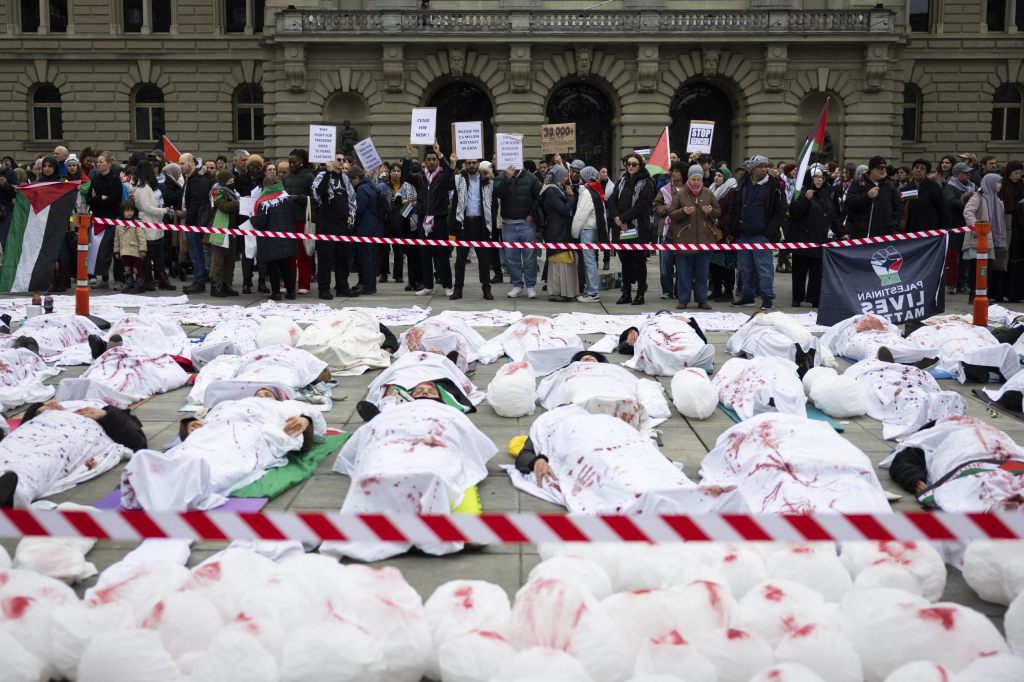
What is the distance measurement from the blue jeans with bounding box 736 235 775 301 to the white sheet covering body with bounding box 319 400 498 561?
9.34 meters

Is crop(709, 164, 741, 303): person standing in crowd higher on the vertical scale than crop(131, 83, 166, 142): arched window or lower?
lower

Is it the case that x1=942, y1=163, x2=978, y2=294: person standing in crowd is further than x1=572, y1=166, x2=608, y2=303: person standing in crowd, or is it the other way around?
x1=942, y1=163, x2=978, y2=294: person standing in crowd

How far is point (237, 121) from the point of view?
39.3m

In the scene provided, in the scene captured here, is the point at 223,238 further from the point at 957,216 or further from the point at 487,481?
the point at 957,216

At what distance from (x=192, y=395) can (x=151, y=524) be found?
18.7 ft

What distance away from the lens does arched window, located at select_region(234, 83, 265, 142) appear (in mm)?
39188

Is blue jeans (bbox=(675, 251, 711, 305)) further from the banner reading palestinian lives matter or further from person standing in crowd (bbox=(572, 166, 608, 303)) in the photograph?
the banner reading palestinian lives matter

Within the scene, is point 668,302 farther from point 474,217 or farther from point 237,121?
point 237,121

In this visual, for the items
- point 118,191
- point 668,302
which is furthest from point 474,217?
point 118,191

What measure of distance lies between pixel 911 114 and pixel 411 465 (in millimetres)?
37167

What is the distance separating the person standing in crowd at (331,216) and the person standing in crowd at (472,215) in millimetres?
1587

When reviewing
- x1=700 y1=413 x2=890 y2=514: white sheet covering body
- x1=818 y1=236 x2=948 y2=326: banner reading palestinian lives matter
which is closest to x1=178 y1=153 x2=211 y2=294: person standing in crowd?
x1=818 y1=236 x2=948 y2=326: banner reading palestinian lives matter

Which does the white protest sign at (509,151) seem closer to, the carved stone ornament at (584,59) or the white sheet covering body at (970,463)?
the white sheet covering body at (970,463)

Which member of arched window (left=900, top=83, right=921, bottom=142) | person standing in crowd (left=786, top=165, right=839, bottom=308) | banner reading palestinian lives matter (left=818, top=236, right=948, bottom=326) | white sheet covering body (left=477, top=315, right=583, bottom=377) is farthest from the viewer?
arched window (left=900, top=83, right=921, bottom=142)
